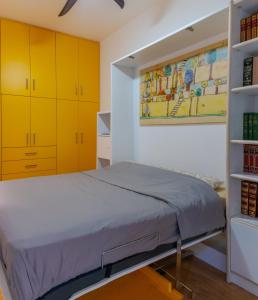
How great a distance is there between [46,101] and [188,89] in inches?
81.7

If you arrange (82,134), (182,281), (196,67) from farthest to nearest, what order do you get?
(82,134), (196,67), (182,281)

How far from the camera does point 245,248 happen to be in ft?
5.54

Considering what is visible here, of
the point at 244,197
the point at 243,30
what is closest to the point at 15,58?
the point at 243,30

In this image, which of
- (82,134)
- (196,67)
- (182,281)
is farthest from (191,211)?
(82,134)

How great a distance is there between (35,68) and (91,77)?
0.86 m

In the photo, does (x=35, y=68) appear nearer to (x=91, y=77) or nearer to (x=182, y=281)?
(x=91, y=77)

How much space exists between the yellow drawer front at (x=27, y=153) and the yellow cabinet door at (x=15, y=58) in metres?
0.75

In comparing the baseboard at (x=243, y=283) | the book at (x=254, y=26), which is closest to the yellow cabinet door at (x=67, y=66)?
the book at (x=254, y=26)

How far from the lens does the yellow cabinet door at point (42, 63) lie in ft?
11.1

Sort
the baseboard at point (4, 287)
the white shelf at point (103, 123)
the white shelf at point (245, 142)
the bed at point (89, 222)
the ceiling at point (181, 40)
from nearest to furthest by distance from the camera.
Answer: the bed at point (89, 222)
the baseboard at point (4, 287)
the white shelf at point (245, 142)
the ceiling at point (181, 40)
the white shelf at point (103, 123)

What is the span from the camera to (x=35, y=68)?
11.2 feet

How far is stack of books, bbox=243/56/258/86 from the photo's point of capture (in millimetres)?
1657

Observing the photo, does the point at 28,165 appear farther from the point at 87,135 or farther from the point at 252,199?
the point at 252,199

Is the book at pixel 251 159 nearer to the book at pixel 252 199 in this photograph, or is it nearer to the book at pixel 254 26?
the book at pixel 252 199
